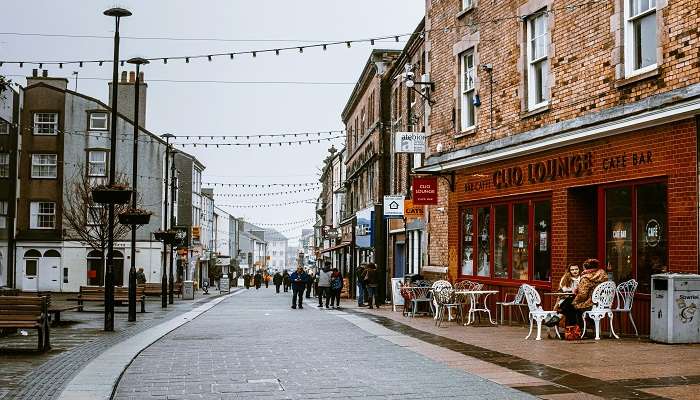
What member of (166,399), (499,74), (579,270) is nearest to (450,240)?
(499,74)

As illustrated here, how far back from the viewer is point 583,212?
56.6ft

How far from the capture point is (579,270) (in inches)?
648

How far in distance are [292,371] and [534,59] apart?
10830 millimetres

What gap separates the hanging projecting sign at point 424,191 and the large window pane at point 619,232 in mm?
8079

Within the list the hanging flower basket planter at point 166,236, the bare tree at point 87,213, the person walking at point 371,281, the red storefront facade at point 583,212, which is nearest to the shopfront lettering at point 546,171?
the red storefront facade at point 583,212

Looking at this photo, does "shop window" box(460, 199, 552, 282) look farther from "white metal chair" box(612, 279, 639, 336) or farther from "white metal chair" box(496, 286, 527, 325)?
"white metal chair" box(612, 279, 639, 336)

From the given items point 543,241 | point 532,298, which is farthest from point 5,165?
point 532,298

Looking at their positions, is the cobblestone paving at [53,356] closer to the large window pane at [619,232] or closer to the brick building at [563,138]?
the brick building at [563,138]

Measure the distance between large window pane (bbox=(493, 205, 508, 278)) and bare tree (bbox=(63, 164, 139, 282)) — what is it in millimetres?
22315

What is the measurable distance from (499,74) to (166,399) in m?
13.9

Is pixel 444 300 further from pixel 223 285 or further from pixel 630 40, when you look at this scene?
pixel 223 285

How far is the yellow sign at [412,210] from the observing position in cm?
2756

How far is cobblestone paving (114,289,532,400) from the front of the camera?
900 centimetres

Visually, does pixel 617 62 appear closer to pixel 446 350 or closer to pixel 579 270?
pixel 579 270
